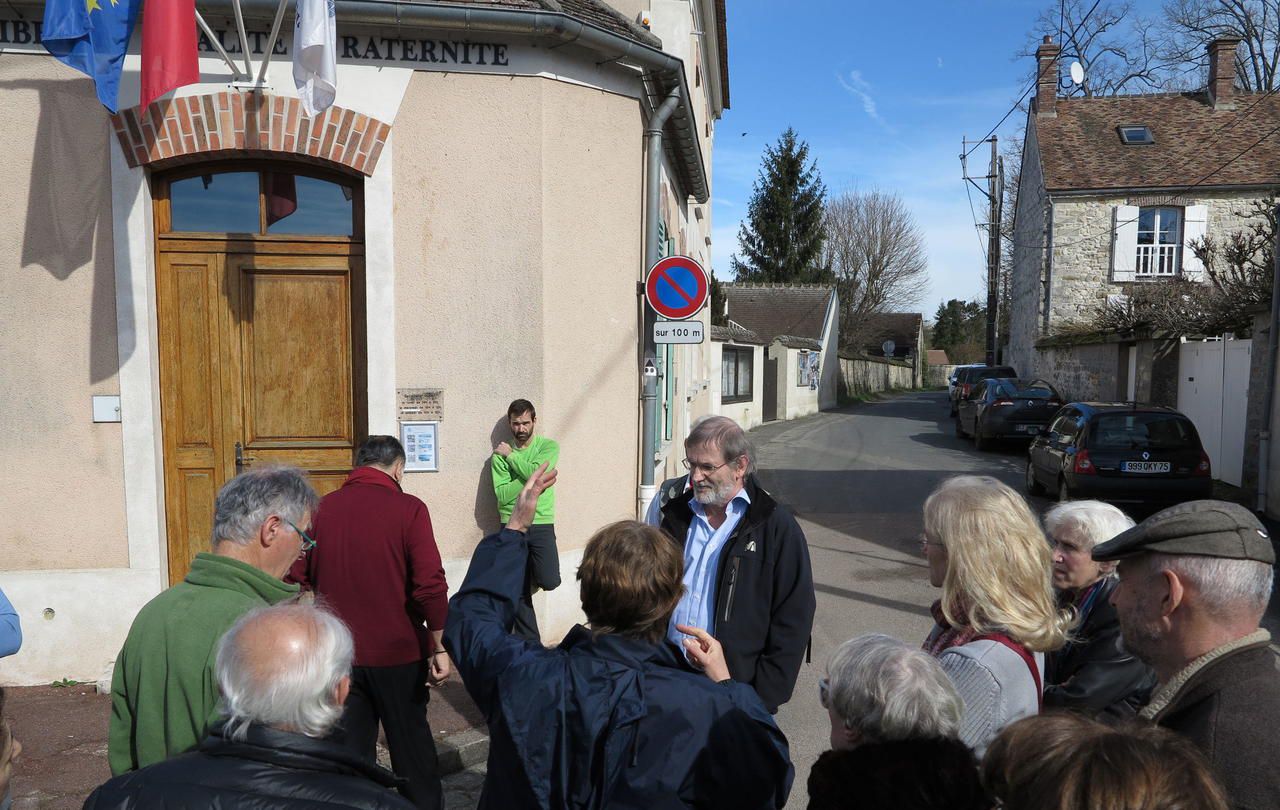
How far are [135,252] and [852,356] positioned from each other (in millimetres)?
38641

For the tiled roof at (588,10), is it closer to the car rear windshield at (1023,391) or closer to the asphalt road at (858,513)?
the asphalt road at (858,513)

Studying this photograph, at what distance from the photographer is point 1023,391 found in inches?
706

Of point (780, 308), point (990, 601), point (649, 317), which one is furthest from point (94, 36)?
point (780, 308)

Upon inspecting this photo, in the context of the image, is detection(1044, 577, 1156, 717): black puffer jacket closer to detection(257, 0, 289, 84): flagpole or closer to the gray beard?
the gray beard

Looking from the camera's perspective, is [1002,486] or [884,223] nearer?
[1002,486]

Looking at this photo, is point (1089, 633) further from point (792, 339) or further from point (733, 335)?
point (792, 339)

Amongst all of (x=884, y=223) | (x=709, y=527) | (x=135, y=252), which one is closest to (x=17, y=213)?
(x=135, y=252)

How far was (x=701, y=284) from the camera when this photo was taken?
6398mm

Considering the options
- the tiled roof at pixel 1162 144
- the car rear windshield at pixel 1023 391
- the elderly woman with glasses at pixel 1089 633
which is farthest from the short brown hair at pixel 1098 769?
the tiled roof at pixel 1162 144

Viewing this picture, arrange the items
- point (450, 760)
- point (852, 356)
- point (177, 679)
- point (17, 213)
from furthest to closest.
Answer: point (852, 356) → point (17, 213) → point (450, 760) → point (177, 679)

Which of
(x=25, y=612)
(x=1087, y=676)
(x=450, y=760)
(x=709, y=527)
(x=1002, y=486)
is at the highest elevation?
(x=1002, y=486)

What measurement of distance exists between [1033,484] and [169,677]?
12543mm

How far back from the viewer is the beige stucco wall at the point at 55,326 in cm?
516

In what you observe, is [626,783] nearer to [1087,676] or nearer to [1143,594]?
[1143,594]
